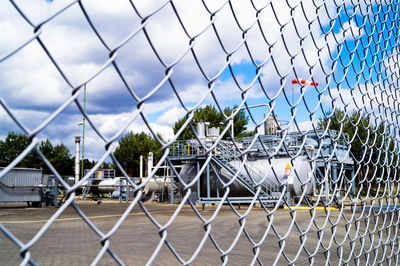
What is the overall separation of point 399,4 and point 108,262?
4.46 metres

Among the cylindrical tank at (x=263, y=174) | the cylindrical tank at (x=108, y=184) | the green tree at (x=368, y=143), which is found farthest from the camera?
the cylindrical tank at (x=108, y=184)

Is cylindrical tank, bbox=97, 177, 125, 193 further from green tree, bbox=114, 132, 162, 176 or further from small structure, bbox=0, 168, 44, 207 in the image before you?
green tree, bbox=114, 132, 162, 176

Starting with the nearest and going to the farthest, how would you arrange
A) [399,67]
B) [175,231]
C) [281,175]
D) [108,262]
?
1. [399,67]
2. [108,262]
3. [175,231]
4. [281,175]

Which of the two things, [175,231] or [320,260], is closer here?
[320,260]

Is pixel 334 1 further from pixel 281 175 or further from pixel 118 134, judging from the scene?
pixel 281 175

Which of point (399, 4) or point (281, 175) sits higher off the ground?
point (399, 4)

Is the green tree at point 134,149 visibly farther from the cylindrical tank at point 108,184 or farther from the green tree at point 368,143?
the green tree at point 368,143

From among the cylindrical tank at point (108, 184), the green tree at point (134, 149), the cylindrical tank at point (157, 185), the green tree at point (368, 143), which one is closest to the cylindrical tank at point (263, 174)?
the cylindrical tank at point (157, 185)

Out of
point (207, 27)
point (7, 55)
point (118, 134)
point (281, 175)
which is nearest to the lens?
point (7, 55)

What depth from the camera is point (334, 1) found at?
2262 mm

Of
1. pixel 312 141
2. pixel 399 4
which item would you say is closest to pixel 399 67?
pixel 399 4

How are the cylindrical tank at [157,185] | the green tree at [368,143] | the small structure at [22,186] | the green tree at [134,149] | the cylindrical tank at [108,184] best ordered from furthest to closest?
the green tree at [134,149] → the cylindrical tank at [108,184] → the cylindrical tank at [157,185] → the small structure at [22,186] → the green tree at [368,143]

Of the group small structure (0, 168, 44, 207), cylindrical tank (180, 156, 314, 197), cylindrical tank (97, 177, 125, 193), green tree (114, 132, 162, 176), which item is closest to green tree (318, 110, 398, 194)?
cylindrical tank (180, 156, 314, 197)

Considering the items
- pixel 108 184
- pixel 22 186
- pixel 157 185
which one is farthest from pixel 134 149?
pixel 22 186
